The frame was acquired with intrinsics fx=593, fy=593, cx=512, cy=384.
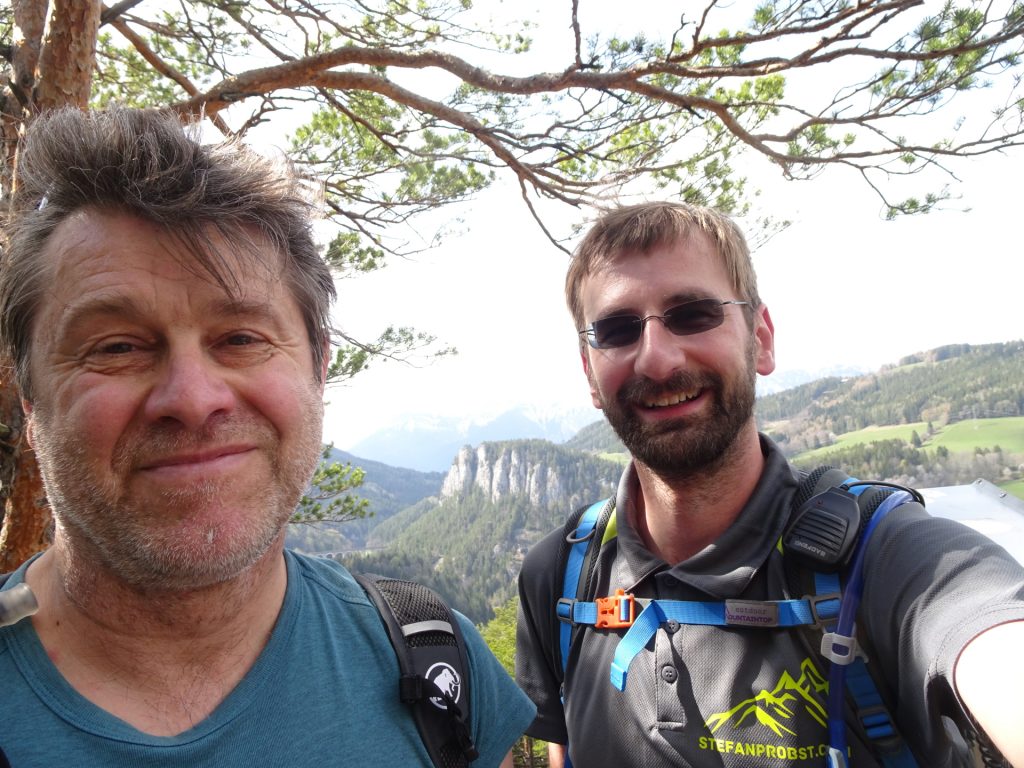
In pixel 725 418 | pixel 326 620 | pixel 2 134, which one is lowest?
pixel 326 620

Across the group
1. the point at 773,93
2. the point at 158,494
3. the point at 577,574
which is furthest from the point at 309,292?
the point at 773,93

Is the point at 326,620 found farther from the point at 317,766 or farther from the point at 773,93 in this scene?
the point at 773,93

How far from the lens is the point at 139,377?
46.9 inches

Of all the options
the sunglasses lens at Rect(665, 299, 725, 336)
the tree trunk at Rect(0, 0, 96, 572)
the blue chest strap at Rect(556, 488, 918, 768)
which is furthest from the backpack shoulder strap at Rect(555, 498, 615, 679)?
the tree trunk at Rect(0, 0, 96, 572)

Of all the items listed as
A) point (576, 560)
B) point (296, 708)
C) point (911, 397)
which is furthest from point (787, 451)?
point (296, 708)

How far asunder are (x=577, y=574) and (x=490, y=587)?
284 feet

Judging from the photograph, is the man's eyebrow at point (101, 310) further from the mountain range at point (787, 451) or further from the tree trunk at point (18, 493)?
the mountain range at point (787, 451)

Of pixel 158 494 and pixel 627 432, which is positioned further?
Answer: pixel 627 432

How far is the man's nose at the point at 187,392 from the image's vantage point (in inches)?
45.8

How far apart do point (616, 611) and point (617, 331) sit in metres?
0.90

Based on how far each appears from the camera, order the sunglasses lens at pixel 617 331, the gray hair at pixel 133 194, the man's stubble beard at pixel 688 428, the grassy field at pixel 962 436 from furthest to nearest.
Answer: the grassy field at pixel 962 436 < the sunglasses lens at pixel 617 331 < the man's stubble beard at pixel 688 428 < the gray hair at pixel 133 194

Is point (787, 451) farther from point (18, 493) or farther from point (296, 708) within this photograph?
point (296, 708)

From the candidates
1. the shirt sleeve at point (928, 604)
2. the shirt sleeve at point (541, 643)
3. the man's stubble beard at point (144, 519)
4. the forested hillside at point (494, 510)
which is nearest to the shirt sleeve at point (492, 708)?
the shirt sleeve at point (541, 643)

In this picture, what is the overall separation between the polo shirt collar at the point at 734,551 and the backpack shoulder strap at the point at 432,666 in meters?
0.65
